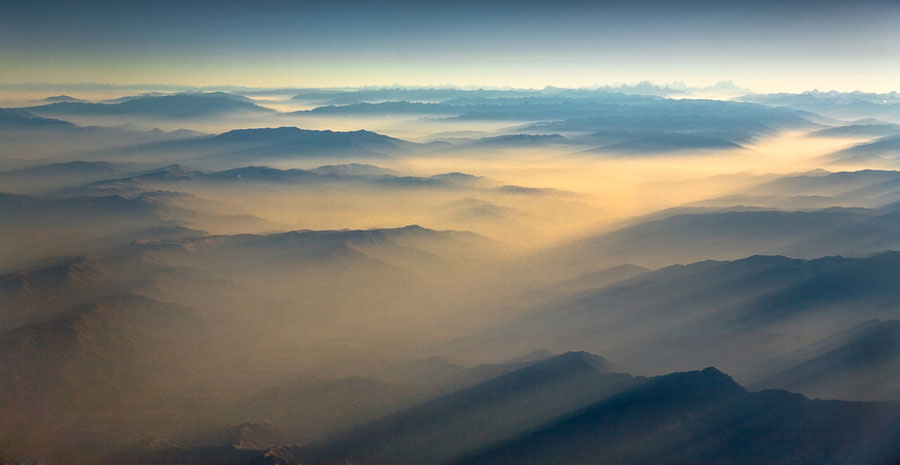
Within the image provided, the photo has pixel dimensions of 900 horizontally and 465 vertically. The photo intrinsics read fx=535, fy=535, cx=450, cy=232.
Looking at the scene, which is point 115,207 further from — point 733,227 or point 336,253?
point 733,227

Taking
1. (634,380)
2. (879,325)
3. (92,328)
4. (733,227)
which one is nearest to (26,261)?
(92,328)

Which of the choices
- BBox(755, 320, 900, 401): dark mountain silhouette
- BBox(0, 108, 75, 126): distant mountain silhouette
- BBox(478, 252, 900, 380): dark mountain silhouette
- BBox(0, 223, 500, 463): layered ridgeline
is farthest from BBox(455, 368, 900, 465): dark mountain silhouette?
BBox(0, 108, 75, 126): distant mountain silhouette

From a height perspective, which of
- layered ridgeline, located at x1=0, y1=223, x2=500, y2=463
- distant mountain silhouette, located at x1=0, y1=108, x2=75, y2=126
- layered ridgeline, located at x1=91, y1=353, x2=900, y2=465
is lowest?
layered ridgeline, located at x1=0, y1=223, x2=500, y2=463

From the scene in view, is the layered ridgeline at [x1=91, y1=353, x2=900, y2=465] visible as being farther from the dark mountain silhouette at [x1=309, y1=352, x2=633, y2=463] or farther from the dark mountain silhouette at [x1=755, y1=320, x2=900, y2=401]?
the dark mountain silhouette at [x1=755, y1=320, x2=900, y2=401]

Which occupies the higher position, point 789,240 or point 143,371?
point 789,240

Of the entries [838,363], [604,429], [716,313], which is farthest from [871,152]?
[604,429]

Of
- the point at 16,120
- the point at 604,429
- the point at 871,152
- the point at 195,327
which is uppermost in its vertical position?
the point at 16,120

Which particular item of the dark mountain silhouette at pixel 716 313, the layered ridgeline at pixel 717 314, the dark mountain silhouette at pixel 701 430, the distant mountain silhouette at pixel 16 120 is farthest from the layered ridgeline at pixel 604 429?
the distant mountain silhouette at pixel 16 120

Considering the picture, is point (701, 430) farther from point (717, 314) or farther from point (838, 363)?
point (717, 314)
